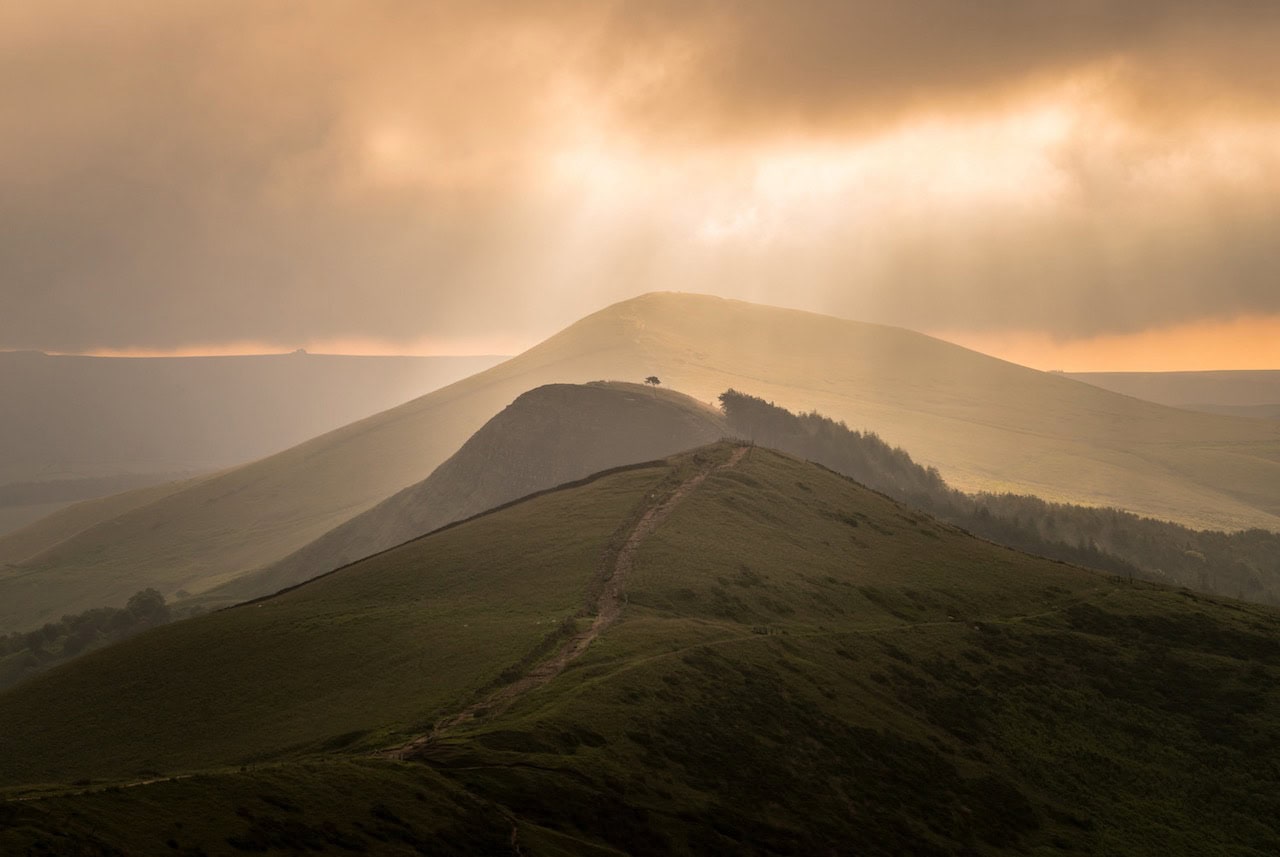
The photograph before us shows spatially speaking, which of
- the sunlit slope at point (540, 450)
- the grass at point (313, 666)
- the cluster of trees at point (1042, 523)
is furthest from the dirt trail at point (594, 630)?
the cluster of trees at point (1042, 523)

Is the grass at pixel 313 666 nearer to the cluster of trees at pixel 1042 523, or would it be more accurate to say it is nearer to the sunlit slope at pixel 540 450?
the sunlit slope at pixel 540 450

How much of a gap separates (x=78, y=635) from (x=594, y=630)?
12357 centimetres

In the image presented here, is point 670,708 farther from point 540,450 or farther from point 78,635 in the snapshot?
point 78,635

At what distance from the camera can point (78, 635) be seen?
15488 centimetres

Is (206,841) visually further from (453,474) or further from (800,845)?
(453,474)

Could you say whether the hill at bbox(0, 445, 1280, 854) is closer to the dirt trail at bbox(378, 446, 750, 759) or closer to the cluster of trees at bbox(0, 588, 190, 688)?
the dirt trail at bbox(378, 446, 750, 759)

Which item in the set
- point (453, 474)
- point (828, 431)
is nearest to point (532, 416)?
point (453, 474)

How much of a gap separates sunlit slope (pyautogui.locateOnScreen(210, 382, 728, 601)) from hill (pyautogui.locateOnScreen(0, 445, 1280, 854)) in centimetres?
6681

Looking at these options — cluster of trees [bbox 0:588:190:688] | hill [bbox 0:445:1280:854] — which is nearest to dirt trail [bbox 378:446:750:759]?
hill [bbox 0:445:1280:854]

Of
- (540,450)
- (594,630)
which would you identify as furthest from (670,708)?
(540,450)

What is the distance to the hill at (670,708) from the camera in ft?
126

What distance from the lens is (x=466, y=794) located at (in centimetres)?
3888

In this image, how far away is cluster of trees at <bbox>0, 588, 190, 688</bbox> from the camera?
146 m

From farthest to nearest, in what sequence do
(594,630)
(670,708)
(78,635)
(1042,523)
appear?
(1042,523) < (78,635) < (594,630) < (670,708)
